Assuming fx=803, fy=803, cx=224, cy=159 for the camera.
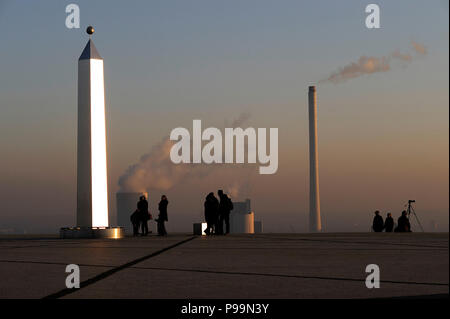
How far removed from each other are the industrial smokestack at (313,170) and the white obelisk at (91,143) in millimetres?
90026

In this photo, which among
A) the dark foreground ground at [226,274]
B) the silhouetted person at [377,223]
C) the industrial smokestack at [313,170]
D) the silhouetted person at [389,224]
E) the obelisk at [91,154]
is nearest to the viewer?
the dark foreground ground at [226,274]

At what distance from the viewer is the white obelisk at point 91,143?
104 ft

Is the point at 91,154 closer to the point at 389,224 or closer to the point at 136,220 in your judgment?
the point at 136,220

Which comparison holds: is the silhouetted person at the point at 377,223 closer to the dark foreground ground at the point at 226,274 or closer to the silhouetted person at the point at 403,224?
the silhouetted person at the point at 403,224

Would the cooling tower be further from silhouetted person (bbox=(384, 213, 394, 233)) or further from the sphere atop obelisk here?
the sphere atop obelisk

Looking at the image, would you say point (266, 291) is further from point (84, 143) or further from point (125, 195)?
point (125, 195)

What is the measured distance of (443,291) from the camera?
1002 cm

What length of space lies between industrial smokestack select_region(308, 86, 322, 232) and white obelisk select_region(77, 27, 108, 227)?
295 feet

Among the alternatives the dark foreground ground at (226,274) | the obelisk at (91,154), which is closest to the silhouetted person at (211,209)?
the obelisk at (91,154)

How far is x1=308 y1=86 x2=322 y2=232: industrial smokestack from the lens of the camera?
12112 centimetres

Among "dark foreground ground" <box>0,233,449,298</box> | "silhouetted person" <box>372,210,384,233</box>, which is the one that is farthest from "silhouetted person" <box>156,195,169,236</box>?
"dark foreground ground" <box>0,233,449,298</box>

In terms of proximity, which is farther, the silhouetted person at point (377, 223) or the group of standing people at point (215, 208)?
the silhouetted person at point (377, 223)
